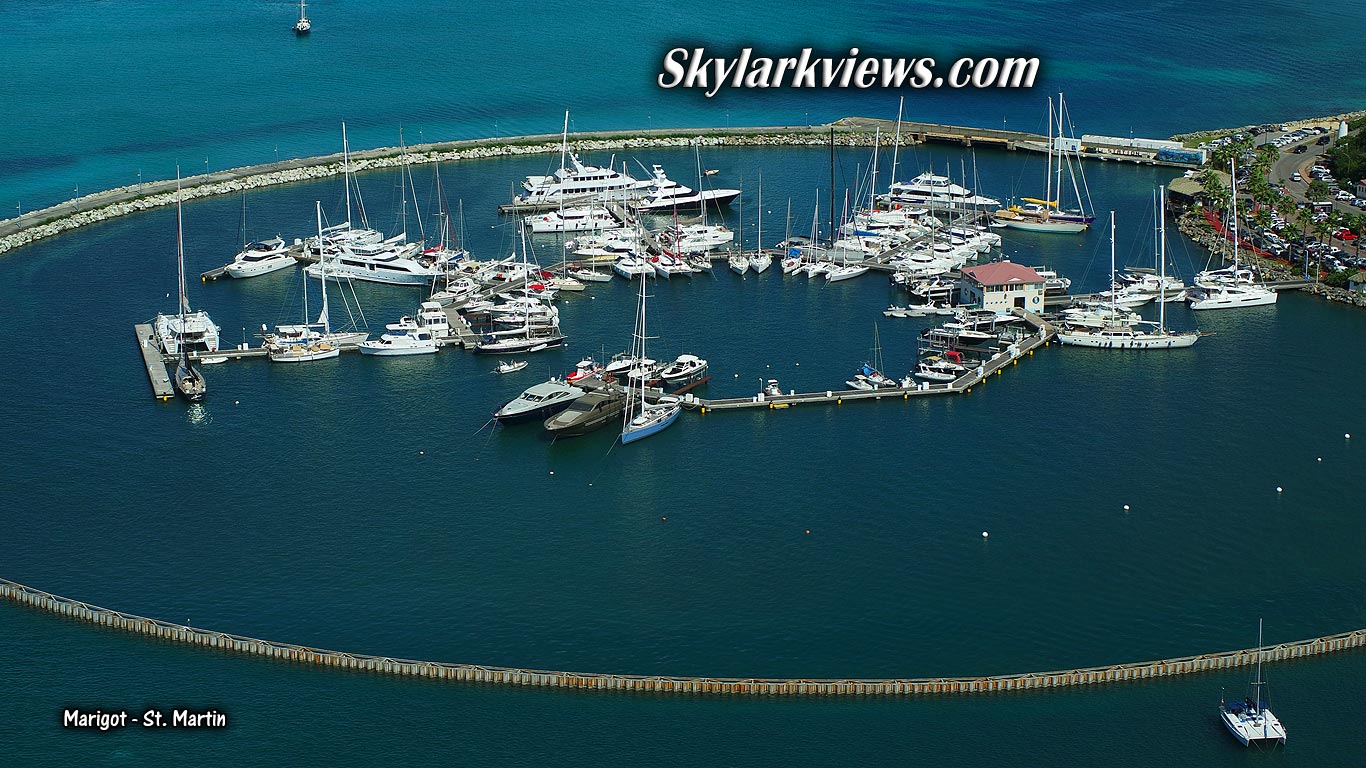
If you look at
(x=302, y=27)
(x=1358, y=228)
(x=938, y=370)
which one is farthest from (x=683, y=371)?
(x=302, y=27)

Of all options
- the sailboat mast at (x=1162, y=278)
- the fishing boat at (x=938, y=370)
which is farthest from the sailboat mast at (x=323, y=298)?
the sailboat mast at (x=1162, y=278)

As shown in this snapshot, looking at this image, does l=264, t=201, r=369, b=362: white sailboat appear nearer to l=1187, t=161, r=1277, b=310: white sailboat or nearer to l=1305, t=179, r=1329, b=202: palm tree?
l=1187, t=161, r=1277, b=310: white sailboat

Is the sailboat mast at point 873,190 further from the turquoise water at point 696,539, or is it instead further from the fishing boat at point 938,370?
the fishing boat at point 938,370

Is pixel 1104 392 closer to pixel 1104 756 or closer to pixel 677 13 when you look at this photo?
pixel 1104 756

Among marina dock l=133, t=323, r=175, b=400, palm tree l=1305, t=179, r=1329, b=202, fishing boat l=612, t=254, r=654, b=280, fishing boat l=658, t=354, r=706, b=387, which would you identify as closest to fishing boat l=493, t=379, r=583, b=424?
fishing boat l=658, t=354, r=706, b=387

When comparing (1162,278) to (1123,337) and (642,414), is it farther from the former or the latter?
(642,414)

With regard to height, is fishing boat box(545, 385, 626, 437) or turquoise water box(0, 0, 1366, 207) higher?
turquoise water box(0, 0, 1366, 207)

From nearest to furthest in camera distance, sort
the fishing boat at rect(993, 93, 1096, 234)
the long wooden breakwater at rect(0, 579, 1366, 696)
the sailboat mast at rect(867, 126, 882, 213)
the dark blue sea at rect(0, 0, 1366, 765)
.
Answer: the dark blue sea at rect(0, 0, 1366, 765)
the long wooden breakwater at rect(0, 579, 1366, 696)
the fishing boat at rect(993, 93, 1096, 234)
the sailboat mast at rect(867, 126, 882, 213)
